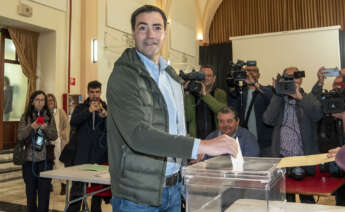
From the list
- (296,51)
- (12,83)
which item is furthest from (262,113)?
(296,51)

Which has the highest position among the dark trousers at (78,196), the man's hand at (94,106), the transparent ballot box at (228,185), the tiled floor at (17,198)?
the man's hand at (94,106)

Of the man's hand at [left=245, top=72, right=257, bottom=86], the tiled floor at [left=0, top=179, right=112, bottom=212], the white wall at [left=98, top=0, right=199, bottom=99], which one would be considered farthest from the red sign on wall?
the man's hand at [left=245, top=72, right=257, bottom=86]

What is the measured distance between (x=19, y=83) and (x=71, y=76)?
3.83 ft

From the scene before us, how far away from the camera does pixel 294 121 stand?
3.10m

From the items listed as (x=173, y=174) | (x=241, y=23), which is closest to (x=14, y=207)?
(x=173, y=174)

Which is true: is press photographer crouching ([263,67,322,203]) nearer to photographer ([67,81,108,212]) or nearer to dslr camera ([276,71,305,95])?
dslr camera ([276,71,305,95])

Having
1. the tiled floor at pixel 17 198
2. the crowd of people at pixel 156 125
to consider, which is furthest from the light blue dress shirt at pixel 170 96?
the tiled floor at pixel 17 198

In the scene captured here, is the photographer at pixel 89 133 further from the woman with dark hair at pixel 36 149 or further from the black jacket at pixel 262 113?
the black jacket at pixel 262 113

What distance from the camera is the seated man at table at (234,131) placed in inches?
118

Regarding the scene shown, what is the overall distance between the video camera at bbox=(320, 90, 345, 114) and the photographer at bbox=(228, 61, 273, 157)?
756mm

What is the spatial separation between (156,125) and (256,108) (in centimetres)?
243

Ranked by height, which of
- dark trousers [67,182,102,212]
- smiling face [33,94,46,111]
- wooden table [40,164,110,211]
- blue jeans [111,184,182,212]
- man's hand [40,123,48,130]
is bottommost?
dark trousers [67,182,102,212]

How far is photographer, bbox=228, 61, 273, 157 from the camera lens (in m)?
3.39

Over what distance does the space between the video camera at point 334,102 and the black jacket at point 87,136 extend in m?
2.21
